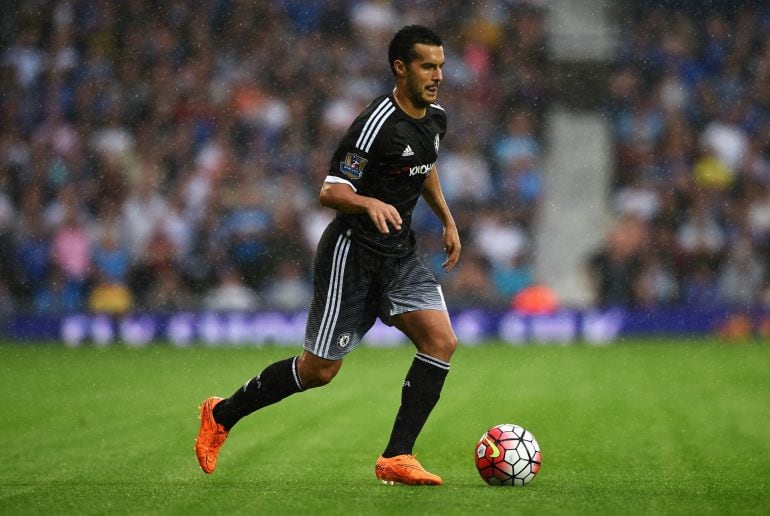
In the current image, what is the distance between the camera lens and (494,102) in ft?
64.4

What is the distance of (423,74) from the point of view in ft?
21.1

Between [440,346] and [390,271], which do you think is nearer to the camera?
[440,346]

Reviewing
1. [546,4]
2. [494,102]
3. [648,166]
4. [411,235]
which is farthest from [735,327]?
[411,235]

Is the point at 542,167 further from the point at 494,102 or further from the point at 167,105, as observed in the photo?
the point at 167,105

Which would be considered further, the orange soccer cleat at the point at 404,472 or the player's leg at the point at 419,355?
the player's leg at the point at 419,355

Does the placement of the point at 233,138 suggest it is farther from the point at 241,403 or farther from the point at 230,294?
the point at 241,403

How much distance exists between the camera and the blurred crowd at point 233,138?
58.2ft

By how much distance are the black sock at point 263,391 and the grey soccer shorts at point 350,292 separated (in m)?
0.19

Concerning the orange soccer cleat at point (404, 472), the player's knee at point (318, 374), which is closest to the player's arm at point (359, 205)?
the player's knee at point (318, 374)

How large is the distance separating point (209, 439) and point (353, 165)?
1.69 m

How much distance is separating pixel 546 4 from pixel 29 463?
14.9 metres

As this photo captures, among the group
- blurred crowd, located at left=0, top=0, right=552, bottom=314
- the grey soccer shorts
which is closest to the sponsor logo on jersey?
the grey soccer shorts

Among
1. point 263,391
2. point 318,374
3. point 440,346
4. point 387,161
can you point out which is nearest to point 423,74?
point 387,161

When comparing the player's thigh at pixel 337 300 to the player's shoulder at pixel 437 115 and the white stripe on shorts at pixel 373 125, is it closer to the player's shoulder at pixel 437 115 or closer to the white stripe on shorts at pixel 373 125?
the white stripe on shorts at pixel 373 125
